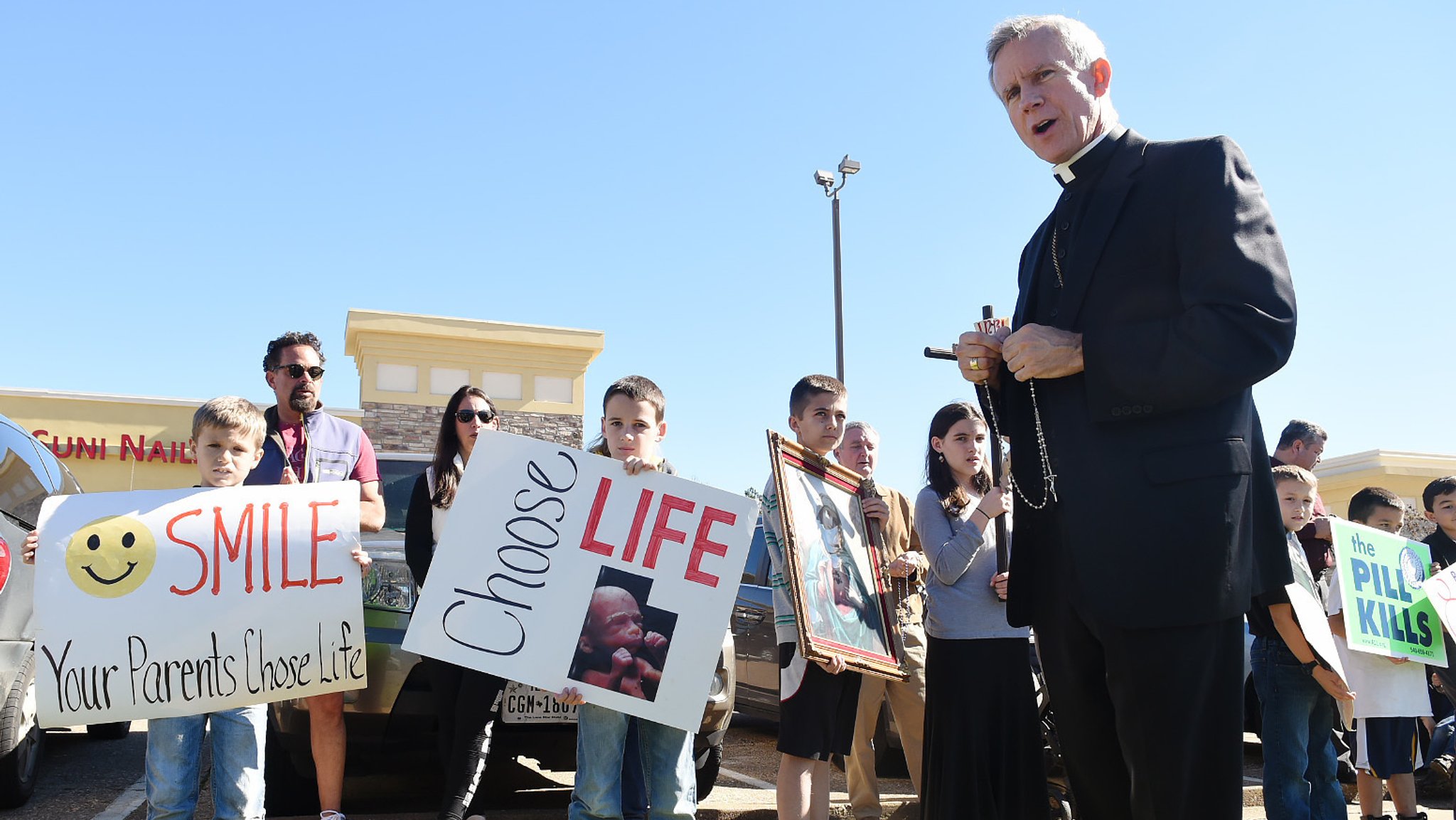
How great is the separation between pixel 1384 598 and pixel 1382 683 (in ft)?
1.22

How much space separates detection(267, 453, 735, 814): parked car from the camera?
406 cm

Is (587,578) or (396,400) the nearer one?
(587,578)

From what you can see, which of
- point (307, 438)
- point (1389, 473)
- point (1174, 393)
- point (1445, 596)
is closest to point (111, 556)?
point (307, 438)

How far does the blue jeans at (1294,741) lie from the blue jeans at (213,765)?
3879 millimetres

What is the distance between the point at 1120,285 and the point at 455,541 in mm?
2353

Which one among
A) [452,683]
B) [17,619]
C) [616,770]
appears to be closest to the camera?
[616,770]

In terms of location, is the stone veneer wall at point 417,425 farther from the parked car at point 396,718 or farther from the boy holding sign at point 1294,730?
the boy holding sign at point 1294,730

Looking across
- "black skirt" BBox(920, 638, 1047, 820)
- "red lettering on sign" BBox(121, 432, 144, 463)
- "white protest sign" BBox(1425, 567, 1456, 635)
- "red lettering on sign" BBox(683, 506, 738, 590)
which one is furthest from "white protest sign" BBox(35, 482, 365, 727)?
"red lettering on sign" BBox(121, 432, 144, 463)

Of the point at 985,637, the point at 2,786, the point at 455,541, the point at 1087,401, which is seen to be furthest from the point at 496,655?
the point at 2,786

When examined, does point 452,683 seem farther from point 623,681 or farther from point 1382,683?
point 1382,683

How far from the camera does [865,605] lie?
3736mm

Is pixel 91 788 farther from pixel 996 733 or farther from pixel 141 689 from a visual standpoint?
pixel 996 733

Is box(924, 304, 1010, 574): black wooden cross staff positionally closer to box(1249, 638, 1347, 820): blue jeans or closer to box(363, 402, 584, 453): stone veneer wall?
box(1249, 638, 1347, 820): blue jeans

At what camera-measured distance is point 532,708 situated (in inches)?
166
